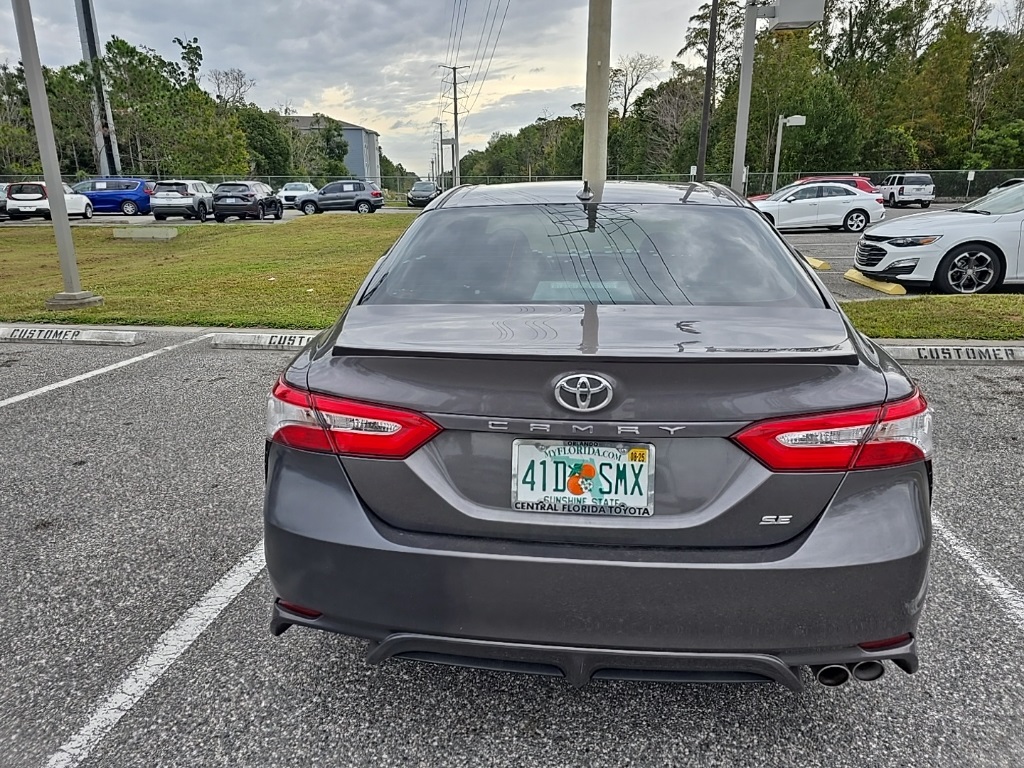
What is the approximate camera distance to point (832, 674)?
1774 millimetres

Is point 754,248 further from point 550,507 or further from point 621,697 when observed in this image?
point 621,697

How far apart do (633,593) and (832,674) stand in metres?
0.59

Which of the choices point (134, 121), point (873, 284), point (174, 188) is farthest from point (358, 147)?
point (873, 284)

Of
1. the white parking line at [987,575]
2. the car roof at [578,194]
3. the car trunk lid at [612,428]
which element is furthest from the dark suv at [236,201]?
the car trunk lid at [612,428]

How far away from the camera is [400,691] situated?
2230 mm

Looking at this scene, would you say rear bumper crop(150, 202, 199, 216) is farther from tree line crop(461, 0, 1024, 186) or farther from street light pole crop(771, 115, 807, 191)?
tree line crop(461, 0, 1024, 186)

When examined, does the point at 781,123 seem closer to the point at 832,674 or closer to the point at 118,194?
the point at 118,194

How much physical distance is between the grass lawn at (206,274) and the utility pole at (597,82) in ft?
13.7

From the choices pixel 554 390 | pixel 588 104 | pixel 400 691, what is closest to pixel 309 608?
pixel 400 691

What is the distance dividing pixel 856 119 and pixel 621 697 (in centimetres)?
4705

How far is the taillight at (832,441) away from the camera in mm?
1646

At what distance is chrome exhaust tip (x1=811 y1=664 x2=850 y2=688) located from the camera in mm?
1758

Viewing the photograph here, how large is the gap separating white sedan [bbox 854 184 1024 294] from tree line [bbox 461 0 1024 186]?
1420 inches

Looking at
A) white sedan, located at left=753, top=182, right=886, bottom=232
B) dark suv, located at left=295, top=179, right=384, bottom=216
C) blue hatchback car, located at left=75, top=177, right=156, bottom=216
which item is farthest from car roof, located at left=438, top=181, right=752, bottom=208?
blue hatchback car, located at left=75, top=177, right=156, bottom=216
